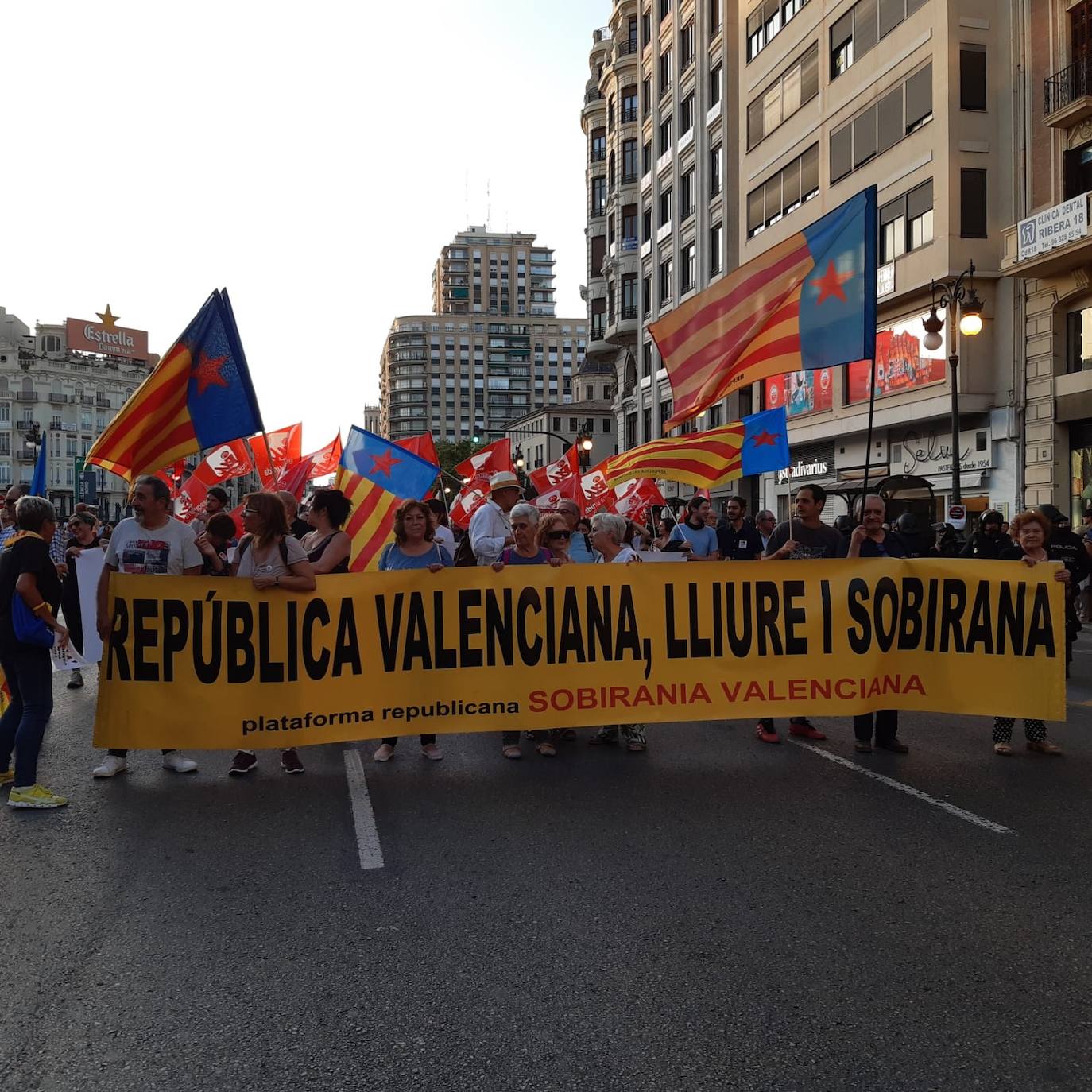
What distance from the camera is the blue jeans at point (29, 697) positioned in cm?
600

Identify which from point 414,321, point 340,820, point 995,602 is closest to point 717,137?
point 995,602

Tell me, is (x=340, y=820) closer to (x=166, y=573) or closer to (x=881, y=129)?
(x=166, y=573)

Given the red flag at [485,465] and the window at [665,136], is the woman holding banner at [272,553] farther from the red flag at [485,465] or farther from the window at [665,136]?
the window at [665,136]

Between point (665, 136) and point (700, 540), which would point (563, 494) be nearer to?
point (700, 540)

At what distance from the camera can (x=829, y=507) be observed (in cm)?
3050

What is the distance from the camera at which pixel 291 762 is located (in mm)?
6859

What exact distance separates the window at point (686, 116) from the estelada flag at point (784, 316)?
38.1 metres

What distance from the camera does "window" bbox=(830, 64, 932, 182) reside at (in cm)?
2530

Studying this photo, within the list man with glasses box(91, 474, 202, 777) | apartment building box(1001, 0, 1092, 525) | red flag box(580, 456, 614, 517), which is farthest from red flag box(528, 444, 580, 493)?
apartment building box(1001, 0, 1092, 525)

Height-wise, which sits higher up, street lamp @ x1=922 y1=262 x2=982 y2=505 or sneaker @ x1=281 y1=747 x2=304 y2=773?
street lamp @ x1=922 y1=262 x2=982 y2=505

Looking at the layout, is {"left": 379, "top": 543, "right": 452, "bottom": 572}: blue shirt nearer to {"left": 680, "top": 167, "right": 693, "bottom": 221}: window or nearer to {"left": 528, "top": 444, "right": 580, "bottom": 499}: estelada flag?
{"left": 528, "top": 444, "right": 580, "bottom": 499}: estelada flag

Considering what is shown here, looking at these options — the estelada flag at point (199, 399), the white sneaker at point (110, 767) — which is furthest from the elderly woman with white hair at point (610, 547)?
the white sneaker at point (110, 767)

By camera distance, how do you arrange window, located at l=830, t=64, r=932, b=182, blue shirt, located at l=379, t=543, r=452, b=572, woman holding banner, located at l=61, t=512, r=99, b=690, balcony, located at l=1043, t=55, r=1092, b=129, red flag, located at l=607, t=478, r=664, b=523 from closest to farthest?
blue shirt, located at l=379, t=543, r=452, b=572 < woman holding banner, located at l=61, t=512, r=99, b=690 < red flag, located at l=607, t=478, r=664, b=523 < balcony, located at l=1043, t=55, r=1092, b=129 < window, located at l=830, t=64, r=932, b=182

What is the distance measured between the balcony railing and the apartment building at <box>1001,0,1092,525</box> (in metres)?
0.02
